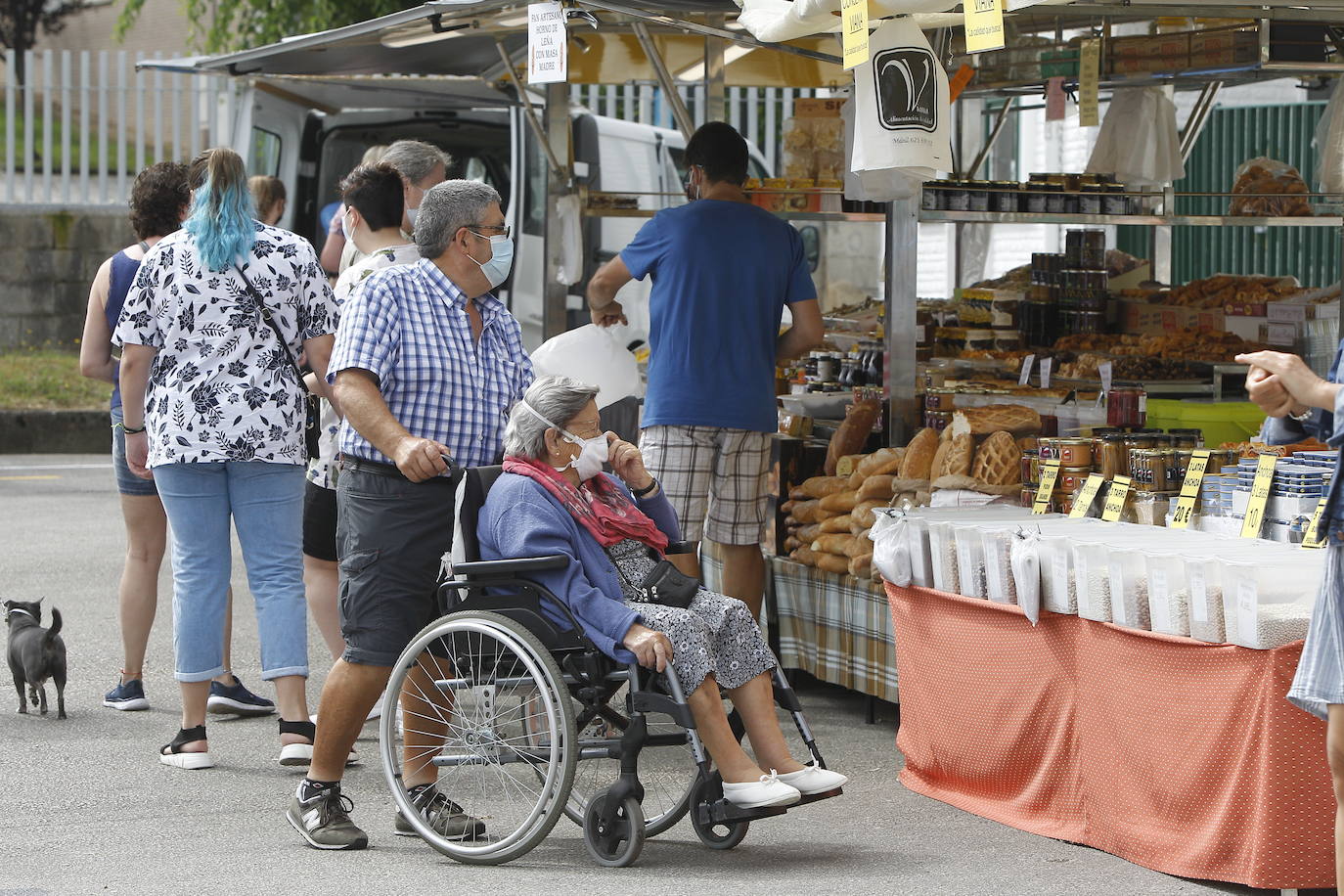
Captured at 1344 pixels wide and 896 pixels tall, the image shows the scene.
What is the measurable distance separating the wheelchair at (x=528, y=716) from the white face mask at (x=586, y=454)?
198 mm

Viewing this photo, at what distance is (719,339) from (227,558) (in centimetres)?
185

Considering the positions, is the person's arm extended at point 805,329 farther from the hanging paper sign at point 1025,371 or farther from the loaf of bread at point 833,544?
the hanging paper sign at point 1025,371

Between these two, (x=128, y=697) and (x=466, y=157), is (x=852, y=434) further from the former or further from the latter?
(x=466, y=157)

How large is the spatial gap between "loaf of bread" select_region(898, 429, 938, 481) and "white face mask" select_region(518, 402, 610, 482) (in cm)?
172

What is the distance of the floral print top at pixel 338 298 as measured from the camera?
5.69 meters

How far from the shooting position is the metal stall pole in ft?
21.1

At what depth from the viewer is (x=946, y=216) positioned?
6.76 m

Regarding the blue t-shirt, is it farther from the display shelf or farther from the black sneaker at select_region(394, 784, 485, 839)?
the black sneaker at select_region(394, 784, 485, 839)

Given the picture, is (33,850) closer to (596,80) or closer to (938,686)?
(938,686)

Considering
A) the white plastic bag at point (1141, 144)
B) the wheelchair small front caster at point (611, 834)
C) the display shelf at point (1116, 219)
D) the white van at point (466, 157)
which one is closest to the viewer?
the wheelchair small front caster at point (611, 834)

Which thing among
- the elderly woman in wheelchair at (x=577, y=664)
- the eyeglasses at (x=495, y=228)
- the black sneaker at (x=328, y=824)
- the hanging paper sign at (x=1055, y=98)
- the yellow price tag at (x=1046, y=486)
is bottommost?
the black sneaker at (x=328, y=824)

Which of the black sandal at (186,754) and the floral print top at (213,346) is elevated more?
the floral print top at (213,346)

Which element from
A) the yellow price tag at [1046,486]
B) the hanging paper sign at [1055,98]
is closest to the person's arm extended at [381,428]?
the yellow price tag at [1046,486]

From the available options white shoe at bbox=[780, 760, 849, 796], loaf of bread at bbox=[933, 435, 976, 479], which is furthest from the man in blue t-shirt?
white shoe at bbox=[780, 760, 849, 796]
